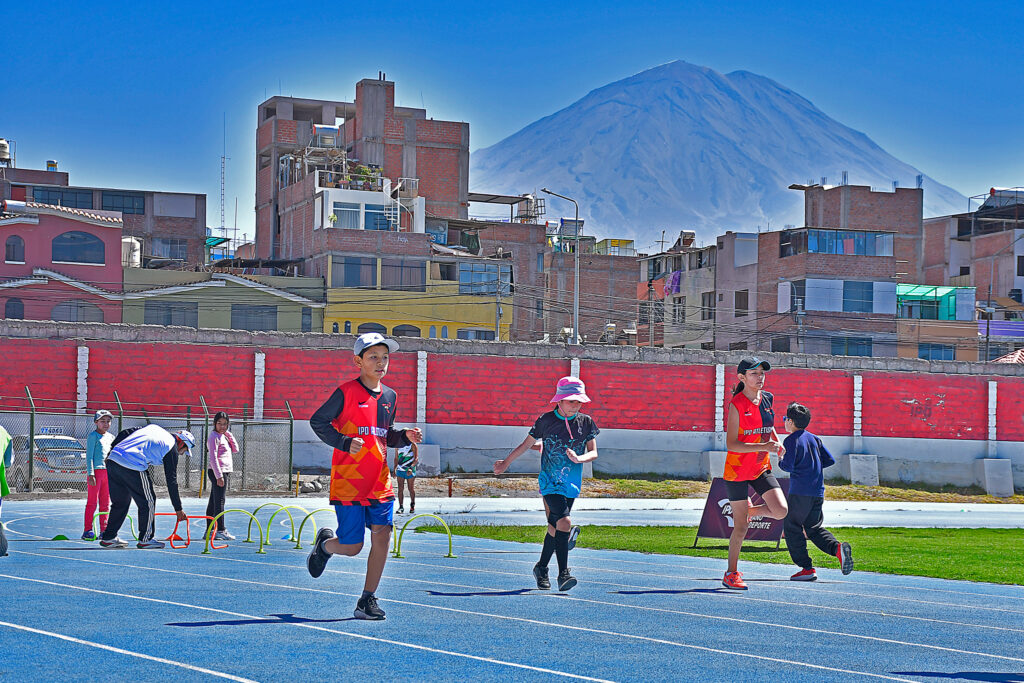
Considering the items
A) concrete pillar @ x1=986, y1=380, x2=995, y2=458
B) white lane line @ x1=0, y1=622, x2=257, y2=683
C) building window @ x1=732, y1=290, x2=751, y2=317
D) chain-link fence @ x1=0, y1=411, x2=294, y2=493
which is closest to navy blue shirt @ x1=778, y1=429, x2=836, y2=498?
white lane line @ x1=0, y1=622, x2=257, y2=683

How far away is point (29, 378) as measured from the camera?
120ft

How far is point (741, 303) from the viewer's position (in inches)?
2768

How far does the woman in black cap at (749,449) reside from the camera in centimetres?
1143

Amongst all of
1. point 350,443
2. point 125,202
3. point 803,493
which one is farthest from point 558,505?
point 125,202

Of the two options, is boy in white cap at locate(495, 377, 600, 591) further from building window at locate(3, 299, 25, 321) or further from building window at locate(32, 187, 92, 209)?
building window at locate(32, 187, 92, 209)

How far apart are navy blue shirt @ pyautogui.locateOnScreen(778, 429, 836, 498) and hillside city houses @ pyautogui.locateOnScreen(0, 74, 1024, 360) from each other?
1709 inches

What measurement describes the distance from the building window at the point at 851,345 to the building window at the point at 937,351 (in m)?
3.24

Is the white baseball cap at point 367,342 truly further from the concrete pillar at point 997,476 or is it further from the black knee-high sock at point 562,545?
the concrete pillar at point 997,476

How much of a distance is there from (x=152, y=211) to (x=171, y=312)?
1791cm

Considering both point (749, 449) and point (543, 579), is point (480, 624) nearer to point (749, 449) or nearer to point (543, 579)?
point (543, 579)

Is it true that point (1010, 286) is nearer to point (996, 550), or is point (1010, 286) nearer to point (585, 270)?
point (585, 270)

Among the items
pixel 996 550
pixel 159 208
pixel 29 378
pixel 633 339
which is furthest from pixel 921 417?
pixel 159 208

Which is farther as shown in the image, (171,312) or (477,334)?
(477,334)

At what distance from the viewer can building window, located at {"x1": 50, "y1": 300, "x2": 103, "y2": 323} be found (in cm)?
5638
